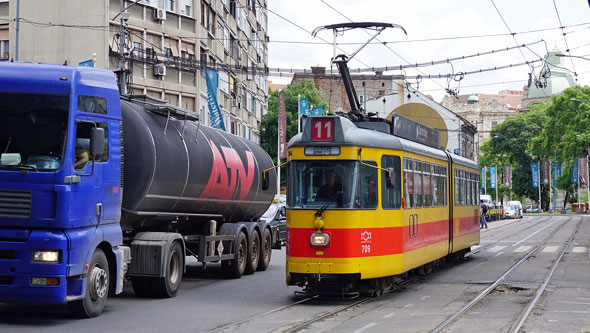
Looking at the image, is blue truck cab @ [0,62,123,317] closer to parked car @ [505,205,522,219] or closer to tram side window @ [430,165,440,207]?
tram side window @ [430,165,440,207]

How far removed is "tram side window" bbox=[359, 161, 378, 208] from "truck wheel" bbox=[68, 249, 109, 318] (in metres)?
4.59

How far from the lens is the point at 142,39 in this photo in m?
38.7

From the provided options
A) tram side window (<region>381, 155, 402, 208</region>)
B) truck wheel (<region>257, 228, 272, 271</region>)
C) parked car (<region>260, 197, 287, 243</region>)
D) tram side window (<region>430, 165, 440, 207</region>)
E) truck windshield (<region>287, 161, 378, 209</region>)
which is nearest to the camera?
truck windshield (<region>287, 161, 378, 209</region>)

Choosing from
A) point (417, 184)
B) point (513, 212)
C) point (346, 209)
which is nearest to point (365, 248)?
point (346, 209)

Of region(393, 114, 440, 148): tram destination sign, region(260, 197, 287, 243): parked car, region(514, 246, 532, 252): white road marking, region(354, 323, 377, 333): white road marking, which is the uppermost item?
region(393, 114, 440, 148): tram destination sign

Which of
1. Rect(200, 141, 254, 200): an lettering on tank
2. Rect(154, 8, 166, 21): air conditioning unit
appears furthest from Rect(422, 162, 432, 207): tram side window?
Rect(154, 8, 166, 21): air conditioning unit

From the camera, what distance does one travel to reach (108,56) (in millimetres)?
37344

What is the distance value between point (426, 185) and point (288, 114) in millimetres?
50230

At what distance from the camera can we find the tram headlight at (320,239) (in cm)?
1471

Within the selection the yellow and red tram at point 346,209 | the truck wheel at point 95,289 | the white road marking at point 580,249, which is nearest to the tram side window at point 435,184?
the yellow and red tram at point 346,209

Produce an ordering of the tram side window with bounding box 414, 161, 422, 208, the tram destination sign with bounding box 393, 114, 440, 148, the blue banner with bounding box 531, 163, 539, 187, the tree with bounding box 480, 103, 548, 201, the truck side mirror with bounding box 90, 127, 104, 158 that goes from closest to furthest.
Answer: the truck side mirror with bounding box 90, 127, 104, 158, the tram destination sign with bounding box 393, 114, 440, 148, the tram side window with bounding box 414, 161, 422, 208, the blue banner with bounding box 531, 163, 539, 187, the tree with bounding box 480, 103, 548, 201

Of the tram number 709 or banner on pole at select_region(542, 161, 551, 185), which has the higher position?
banner on pole at select_region(542, 161, 551, 185)

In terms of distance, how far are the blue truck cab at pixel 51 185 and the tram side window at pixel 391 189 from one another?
515cm

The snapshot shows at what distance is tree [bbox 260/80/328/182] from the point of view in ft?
220
